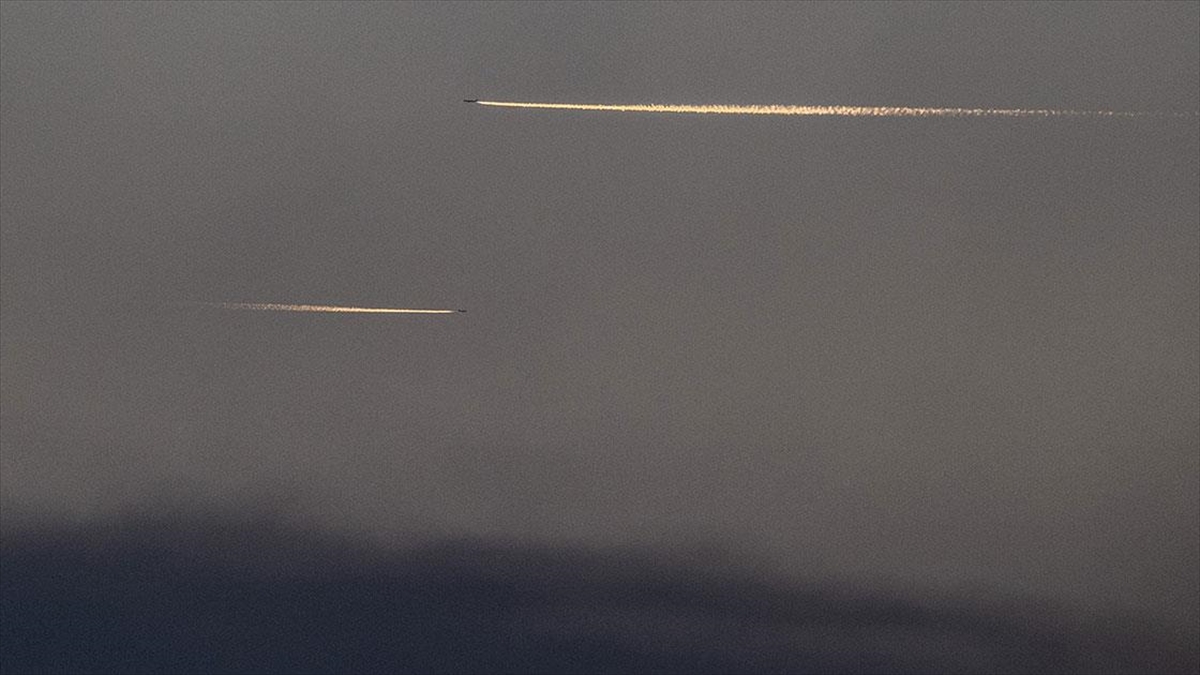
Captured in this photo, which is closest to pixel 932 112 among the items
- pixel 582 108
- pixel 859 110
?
pixel 859 110

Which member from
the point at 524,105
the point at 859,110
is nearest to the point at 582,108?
the point at 524,105

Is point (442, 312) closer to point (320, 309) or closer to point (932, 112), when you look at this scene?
point (320, 309)

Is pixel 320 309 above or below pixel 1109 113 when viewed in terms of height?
below

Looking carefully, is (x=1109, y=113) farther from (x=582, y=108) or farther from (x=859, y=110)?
(x=582, y=108)

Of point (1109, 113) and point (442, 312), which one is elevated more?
point (1109, 113)

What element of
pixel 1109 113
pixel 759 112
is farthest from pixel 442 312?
pixel 1109 113

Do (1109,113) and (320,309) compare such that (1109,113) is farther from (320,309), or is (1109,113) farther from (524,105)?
(320,309)
